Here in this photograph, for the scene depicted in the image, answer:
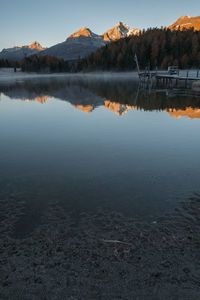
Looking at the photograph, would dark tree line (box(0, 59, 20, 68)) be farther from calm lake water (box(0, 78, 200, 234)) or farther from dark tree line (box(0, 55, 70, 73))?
calm lake water (box(0, 78, 200, 234))

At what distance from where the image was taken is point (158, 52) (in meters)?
112

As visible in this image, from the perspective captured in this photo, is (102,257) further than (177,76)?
No

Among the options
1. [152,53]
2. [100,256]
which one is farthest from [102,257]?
[152,53]

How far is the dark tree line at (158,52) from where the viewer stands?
10406 cm

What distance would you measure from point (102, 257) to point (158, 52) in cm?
12331

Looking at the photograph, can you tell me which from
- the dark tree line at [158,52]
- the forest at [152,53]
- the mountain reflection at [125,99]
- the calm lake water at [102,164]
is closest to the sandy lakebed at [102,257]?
the calm lake water at [102,164]

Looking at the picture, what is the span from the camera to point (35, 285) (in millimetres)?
3303

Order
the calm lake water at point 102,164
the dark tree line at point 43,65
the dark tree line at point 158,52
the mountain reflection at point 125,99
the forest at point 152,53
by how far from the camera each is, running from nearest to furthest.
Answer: the calm lake water at point 102,164, the mountain reflection at point 125,99, the dark tree line at point 158,52, the forest at point 152,53, the dark tree line at point 43,65

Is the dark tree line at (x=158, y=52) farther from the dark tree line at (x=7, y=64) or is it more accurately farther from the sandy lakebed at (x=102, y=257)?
the sandy lakebed at (x=102, y=257)

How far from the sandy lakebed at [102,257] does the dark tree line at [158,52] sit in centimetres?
10953

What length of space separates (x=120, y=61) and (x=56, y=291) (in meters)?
129

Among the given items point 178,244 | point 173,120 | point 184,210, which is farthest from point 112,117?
point 178,244

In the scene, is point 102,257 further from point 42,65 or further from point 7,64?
point 7,64

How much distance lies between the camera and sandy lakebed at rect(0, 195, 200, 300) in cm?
321
